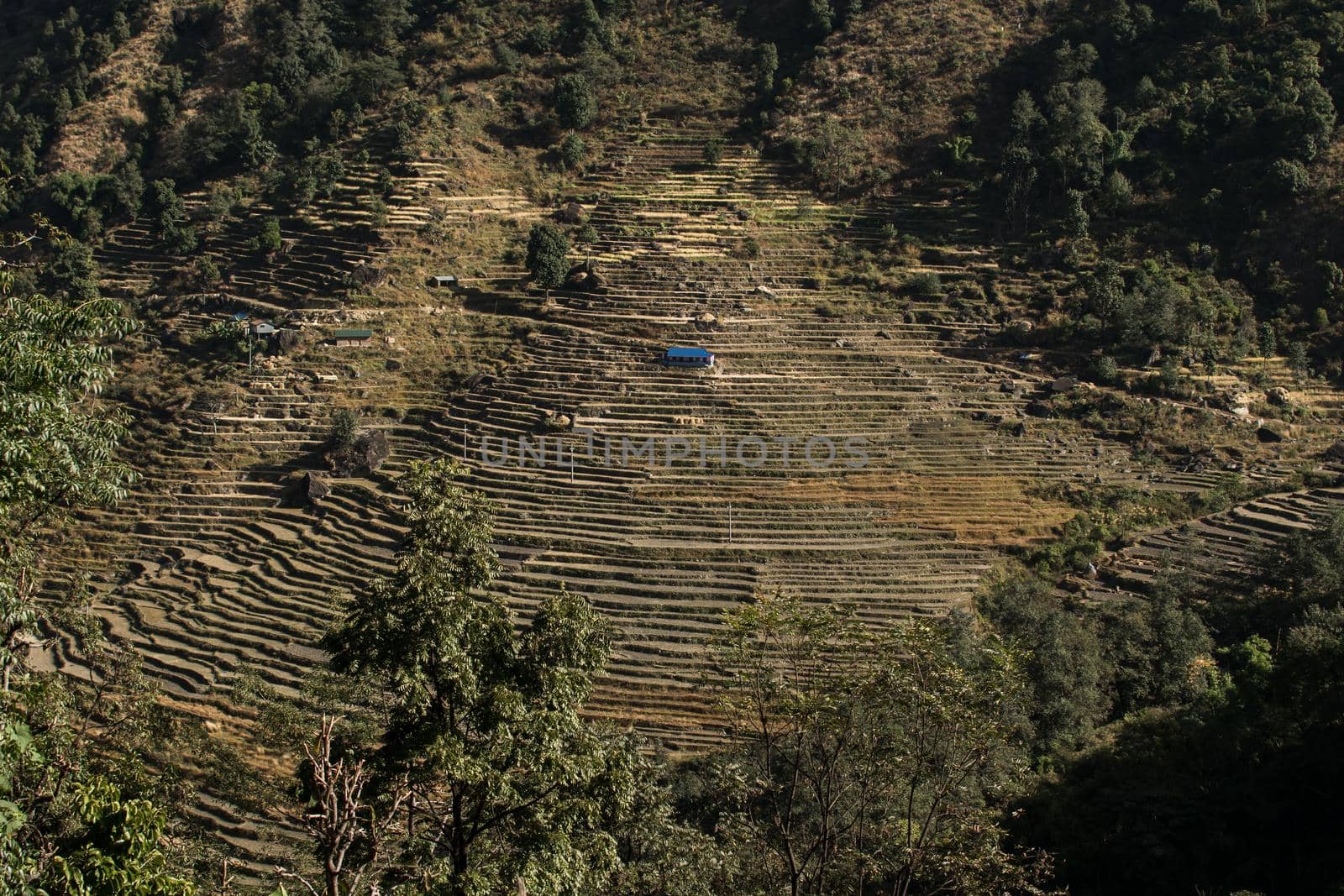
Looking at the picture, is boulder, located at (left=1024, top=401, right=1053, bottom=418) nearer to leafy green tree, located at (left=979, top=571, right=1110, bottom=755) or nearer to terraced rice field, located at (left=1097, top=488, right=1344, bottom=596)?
terraced rice field, located at (left=1097, top=488, right=1344, bottom=596)

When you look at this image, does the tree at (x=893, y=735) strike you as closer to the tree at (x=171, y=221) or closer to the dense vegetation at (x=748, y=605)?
the dense vegetation at (x=748, y=605)

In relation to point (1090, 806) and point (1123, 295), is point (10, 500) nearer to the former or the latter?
point (1090, 806)

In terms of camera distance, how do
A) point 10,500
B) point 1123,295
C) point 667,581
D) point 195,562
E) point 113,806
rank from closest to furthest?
point 113,806 < point 10,500 < point 667,581 < point 195,562 < point 1123,295

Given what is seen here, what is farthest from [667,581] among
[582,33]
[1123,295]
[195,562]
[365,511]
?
[582,33]

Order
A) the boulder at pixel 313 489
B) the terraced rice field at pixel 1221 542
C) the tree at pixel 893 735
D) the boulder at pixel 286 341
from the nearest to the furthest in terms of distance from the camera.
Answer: the tree at pixel 893 735
the terraced rice field at pixel 1221 542
the boulder at pixel 313 489
the boulder at pixel 286 341

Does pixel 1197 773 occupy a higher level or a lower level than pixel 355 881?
lower

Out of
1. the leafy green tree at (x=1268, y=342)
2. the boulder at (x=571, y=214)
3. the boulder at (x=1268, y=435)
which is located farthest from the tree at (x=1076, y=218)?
the boulder at (x=571, y=214)
